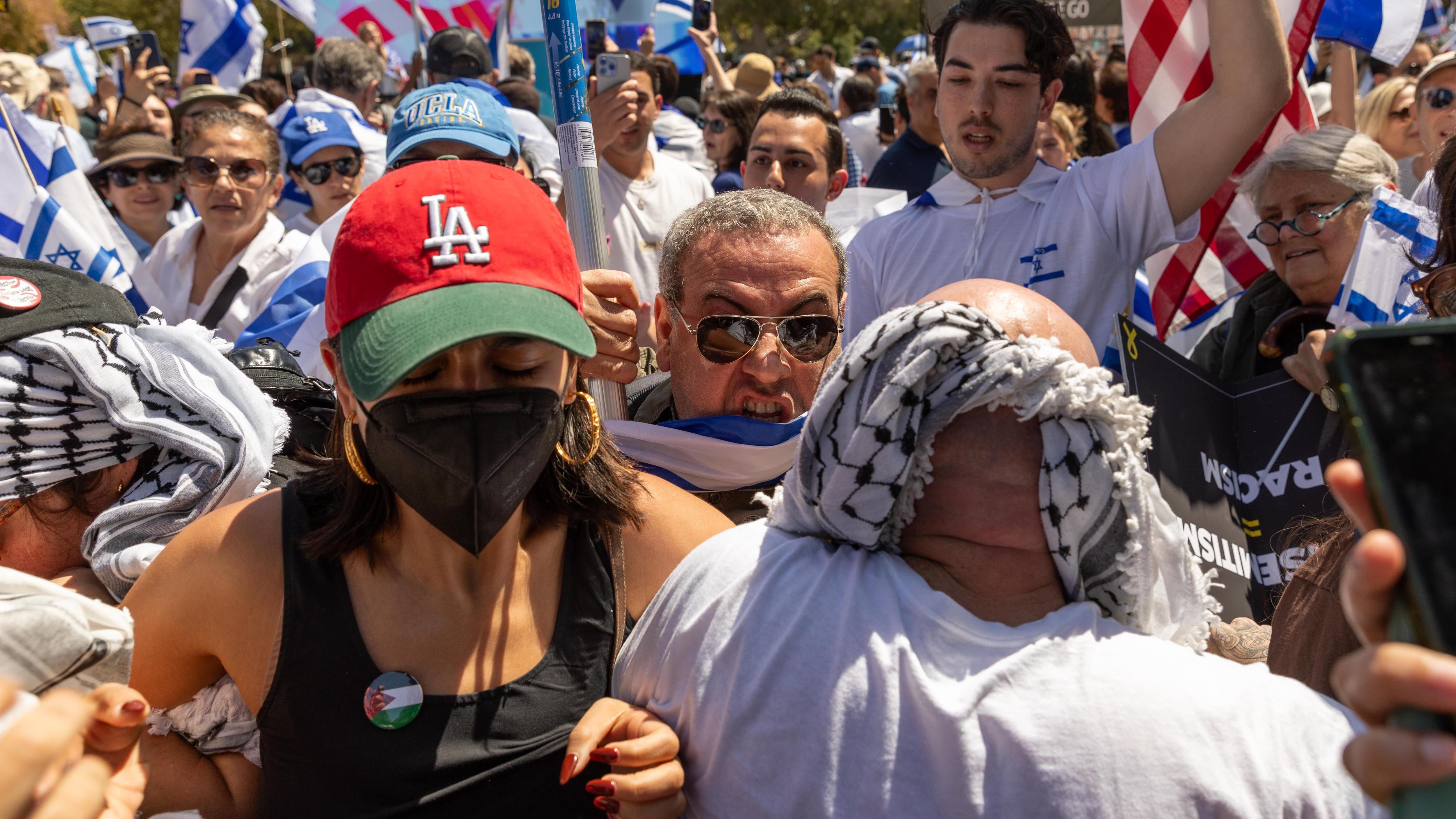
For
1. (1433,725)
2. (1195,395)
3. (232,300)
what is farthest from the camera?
(232,300)

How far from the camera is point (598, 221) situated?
2486mm

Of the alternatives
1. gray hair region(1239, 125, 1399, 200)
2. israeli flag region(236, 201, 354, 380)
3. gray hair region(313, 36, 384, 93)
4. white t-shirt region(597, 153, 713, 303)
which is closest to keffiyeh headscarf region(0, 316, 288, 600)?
israeli flag region(236, 201, 354, 380)

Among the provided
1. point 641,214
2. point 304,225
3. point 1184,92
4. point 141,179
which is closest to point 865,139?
point 641,214

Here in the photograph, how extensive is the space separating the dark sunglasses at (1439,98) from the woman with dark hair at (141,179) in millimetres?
6245

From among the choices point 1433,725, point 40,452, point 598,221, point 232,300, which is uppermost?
point 598,221

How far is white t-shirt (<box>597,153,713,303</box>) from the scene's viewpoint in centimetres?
476

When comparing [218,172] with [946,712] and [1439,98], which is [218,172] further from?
[1439,98]

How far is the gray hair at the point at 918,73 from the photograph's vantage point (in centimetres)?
620

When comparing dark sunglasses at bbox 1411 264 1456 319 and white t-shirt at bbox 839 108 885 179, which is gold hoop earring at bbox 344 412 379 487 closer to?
dark sunglasses at bbox 1411 264 1456 319

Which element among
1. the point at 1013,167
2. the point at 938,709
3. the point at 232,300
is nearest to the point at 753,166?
the point at 1013,167

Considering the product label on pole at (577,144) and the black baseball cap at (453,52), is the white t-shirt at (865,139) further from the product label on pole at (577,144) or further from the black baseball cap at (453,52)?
the product label on pole at (577,144)

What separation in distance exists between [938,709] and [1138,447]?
446mm

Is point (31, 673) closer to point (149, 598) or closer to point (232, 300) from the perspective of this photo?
point (149, 598)

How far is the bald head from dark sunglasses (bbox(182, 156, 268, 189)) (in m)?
3.81
